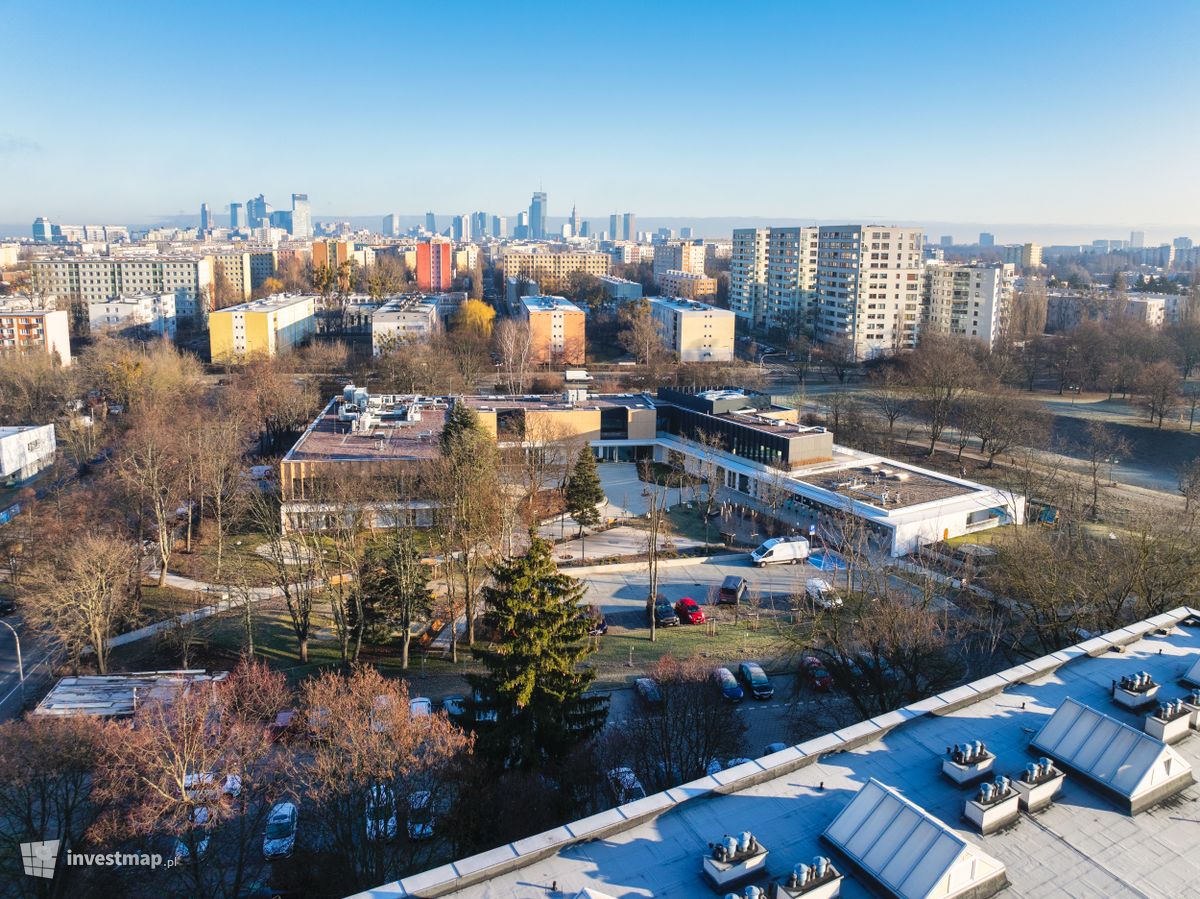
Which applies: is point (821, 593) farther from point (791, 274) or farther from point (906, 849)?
point (791, 274)

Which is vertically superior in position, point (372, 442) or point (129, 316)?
point (129, 316)

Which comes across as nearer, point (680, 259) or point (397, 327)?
point (397, 327)

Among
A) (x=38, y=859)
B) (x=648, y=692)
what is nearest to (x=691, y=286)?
(x=648, y=692)

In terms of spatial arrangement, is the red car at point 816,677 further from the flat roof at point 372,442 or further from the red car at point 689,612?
the flat roof at point 372,442

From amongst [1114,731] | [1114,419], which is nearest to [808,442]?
[1114,731]

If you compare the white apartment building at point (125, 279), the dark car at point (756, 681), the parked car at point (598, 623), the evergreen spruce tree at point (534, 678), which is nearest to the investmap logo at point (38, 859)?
the evergreen spruce tree at point (534, 678)

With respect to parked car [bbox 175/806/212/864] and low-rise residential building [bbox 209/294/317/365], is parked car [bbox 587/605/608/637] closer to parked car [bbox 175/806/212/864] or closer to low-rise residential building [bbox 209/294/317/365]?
parked car [bbox 175/806/212/864]

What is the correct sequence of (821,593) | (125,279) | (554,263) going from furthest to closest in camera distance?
(554,263) < (125,279) < (821,593)
